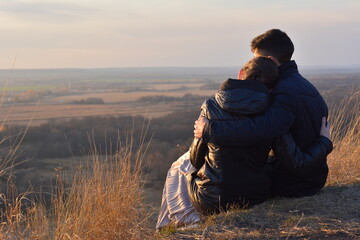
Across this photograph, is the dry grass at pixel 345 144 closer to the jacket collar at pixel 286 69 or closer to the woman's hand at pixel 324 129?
the woman's hand at pixel 324 129

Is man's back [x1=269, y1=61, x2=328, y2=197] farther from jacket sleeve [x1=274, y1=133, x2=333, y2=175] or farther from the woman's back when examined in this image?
the woman's back

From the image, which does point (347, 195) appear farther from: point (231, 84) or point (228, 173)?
point (231, 84)

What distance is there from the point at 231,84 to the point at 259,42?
0.54 metres

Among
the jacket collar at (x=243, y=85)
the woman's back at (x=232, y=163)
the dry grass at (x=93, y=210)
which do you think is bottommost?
the dry grass at (x=93, y=210)

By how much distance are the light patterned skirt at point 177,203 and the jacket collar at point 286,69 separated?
1.02 metres

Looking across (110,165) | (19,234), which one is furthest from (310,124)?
(19,234)

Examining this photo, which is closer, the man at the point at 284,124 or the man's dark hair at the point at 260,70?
the man at the point at 284,124

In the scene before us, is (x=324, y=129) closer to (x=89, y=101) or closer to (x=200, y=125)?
(x=200, y=125)

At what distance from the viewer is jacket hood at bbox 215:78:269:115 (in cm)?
306

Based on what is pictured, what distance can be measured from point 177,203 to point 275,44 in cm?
149

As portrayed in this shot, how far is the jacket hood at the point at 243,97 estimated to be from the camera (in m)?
3.06

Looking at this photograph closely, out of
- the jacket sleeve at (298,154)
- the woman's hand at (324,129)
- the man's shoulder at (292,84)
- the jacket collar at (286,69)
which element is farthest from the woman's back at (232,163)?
the woman's hand at (324,129)

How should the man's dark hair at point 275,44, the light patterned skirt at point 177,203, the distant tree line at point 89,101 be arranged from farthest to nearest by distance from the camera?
the distant tree line at point 89,101, the light patterned skirt at point 177,203, the man's dark hair at point 275,44

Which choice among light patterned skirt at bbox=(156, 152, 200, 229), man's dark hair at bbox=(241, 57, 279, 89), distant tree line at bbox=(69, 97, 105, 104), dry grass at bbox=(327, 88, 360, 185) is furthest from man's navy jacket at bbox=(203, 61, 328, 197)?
distant tree line at bbox=(69, 97, 105, 104)
